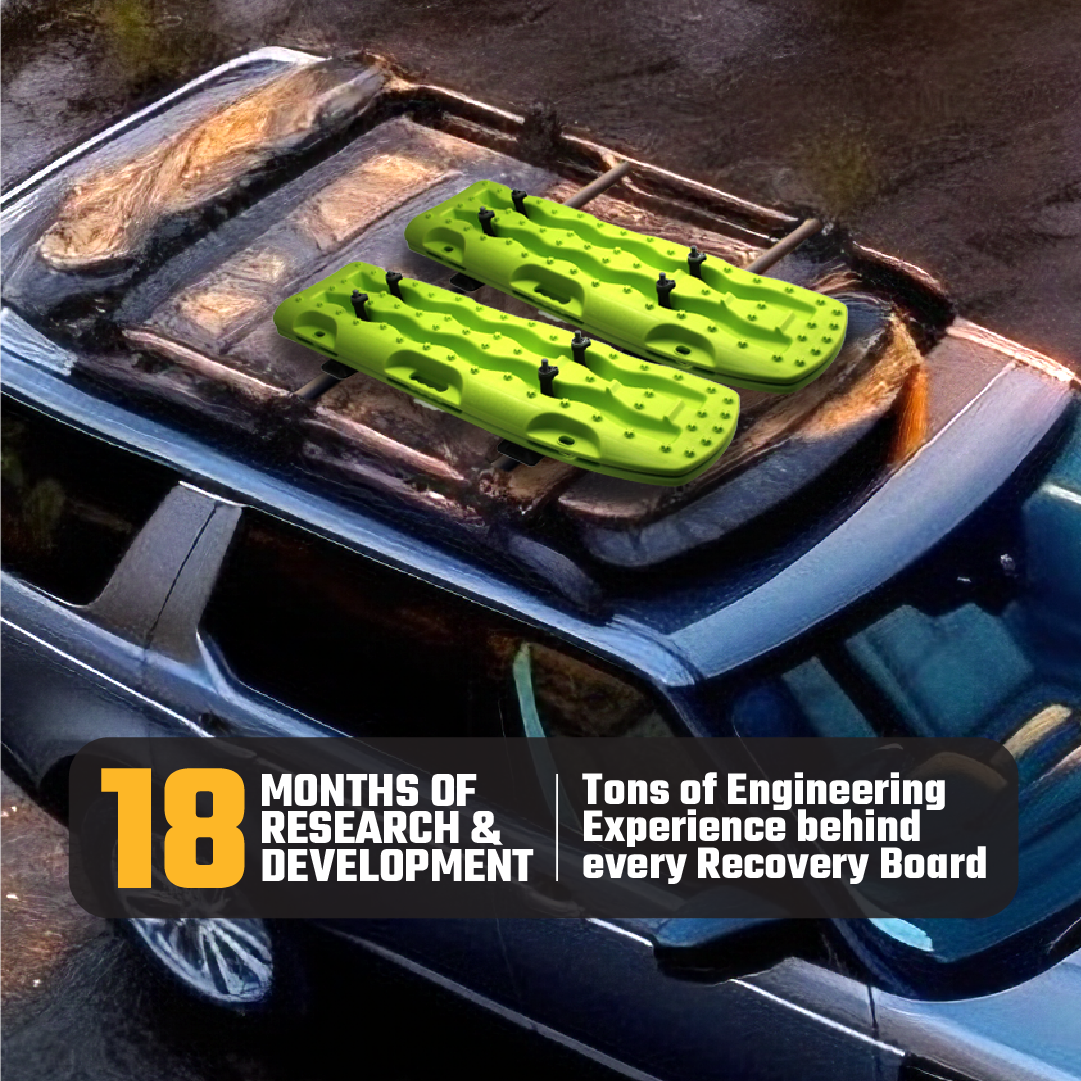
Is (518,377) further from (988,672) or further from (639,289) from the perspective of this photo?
(988,672)

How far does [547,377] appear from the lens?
11.0ft

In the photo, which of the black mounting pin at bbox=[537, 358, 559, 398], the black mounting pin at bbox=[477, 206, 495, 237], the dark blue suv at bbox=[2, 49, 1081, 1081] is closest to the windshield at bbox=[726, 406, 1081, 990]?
the dark blue suv at bbox=[2, 49, 1081, 1081]

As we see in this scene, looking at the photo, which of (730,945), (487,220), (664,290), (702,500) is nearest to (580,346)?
(664,290)

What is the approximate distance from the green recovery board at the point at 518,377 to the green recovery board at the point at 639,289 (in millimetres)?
111

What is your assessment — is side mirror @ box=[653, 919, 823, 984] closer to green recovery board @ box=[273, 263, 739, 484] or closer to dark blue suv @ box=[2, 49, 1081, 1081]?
dark blue suv @ box=[2, 49, 1081, 1081]

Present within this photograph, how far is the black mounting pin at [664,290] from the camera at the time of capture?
359 centimetres

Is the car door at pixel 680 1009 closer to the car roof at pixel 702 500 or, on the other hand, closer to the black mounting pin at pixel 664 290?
the car roof at pixel 702 500

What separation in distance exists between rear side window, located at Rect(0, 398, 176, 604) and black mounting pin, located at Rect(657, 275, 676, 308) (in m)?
1.17

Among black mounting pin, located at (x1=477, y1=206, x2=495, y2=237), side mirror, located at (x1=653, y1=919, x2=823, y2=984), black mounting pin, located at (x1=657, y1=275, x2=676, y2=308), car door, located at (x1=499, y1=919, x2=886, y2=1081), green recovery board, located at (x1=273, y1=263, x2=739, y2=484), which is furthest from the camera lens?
black mounting pin, located at (x1=477, y1=206, x2=495, y2=237)

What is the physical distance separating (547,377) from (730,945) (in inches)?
46.0

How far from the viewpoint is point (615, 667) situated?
10.5 ft

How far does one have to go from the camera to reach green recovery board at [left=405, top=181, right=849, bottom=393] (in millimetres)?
3486

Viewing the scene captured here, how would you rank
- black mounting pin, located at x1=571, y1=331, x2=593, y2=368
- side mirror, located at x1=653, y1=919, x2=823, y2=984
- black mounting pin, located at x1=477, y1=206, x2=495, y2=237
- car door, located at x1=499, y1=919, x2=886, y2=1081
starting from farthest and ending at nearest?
black mounting pin, located at x1=477, y1=206, x2=495, y2=237 → black mounting pin, located at x1=571, y1=331, x2=593, y2=368 → car door, located at x1=499, y1=919, x2=886, y2=1081 → side mirror, located at x1=653, y1=919, x2=823, y2=984

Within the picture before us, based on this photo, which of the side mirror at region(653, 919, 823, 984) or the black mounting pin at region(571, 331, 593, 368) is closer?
the side mirror at region(653, 919, 823, 984)
